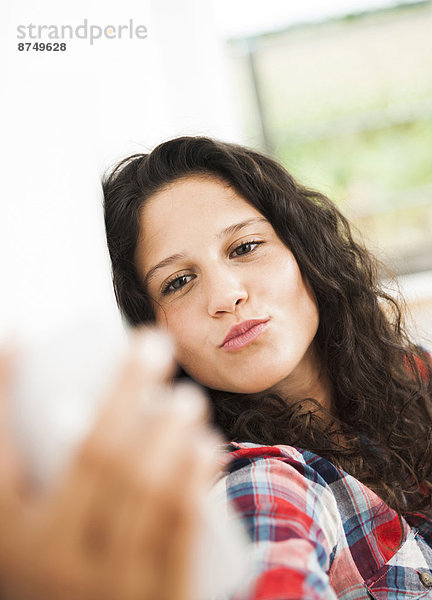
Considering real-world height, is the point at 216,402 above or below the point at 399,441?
above

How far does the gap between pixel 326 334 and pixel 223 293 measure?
14.2 inches

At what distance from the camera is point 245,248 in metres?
0.98

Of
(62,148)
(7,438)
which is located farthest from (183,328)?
(7,438)

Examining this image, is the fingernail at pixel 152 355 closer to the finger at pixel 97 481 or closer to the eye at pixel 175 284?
the finger at pixel 97 481

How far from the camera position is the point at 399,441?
109 centimetres

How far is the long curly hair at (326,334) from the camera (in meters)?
1.00

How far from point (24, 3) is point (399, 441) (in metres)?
0.99

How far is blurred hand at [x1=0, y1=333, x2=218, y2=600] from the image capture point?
303 mm

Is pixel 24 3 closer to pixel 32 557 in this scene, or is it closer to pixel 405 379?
pixel 32 557

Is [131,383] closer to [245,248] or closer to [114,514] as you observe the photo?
[114,514]

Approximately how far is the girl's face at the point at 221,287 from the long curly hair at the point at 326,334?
4 centimetres

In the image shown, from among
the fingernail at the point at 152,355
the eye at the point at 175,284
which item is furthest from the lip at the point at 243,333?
the fingernail at the point at 152,355

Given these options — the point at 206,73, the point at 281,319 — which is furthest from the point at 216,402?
the point at 206,73

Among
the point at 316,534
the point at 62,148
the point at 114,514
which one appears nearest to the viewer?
the point at 114,514
